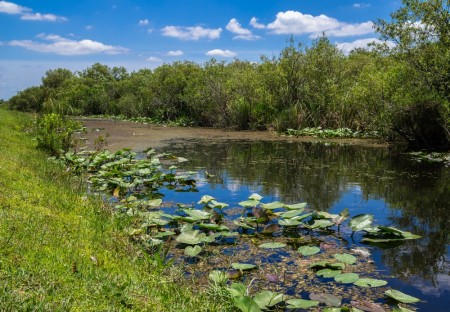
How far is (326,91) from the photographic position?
68.2 ft

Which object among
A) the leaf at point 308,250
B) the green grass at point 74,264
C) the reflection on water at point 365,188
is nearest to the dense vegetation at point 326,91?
the reflection on water at point 365,188

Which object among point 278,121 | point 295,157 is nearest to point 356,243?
point 295,157

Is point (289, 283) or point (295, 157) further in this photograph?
point (295, 157)

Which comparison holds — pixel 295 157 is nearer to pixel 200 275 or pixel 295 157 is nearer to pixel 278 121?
pixel 278 121

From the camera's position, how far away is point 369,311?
12.1ft

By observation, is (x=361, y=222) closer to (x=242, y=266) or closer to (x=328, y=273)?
(x=328, y=273)

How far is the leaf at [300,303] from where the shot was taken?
370cm

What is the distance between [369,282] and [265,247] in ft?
4.75

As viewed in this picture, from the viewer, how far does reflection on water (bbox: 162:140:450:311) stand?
489 centimetres

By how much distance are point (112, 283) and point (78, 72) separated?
67690mm

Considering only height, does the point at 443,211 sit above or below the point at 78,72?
below

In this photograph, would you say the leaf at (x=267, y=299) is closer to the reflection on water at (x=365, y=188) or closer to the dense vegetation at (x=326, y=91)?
the reflection on water at (x=365, y=188)

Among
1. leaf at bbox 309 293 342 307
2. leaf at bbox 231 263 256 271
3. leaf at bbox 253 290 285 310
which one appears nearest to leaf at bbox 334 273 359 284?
leaf at bbox 309 293 342 307

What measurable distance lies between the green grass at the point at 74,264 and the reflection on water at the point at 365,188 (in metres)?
2.36
